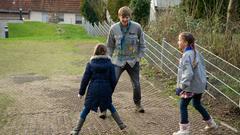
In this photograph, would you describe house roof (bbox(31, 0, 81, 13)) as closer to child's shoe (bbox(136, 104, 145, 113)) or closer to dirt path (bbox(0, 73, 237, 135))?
dirt path (bbox(0, 73, 237, 135))

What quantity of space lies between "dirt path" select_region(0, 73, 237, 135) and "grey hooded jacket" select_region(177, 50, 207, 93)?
2.98 ft

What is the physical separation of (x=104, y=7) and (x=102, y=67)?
22026 millimetres

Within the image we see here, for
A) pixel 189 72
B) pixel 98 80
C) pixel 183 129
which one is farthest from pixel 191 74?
pixel 98 80

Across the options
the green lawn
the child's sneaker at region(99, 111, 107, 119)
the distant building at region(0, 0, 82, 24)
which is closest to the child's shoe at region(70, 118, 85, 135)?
the child's sneaker at region(99, 111, 107, 119)

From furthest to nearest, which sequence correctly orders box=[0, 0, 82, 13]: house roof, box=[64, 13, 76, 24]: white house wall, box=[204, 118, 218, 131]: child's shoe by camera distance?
box=[64, 13, 76, 24]: white house wall → box=[0, 0, 82, 13]: house roof → box=[204, 118, 218, 131]: child's shoe

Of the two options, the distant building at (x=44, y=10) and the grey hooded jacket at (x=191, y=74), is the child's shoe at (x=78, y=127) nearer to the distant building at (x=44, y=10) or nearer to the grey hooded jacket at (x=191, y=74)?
the grey hooded jacket at (x=191, y=74)

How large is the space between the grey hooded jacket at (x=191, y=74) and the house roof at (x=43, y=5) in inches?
1895

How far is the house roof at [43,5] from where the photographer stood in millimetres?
53906

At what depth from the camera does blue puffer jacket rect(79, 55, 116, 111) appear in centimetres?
684

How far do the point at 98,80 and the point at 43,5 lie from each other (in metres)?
48.7

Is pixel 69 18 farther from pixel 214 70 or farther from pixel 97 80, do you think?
pixel 97 80

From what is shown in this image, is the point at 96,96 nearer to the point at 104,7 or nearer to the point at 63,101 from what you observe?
the point at 63,101

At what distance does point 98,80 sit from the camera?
270 inches

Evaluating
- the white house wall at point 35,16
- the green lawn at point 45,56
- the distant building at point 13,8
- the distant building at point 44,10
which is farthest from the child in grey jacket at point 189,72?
the white house wall at point 35,16
